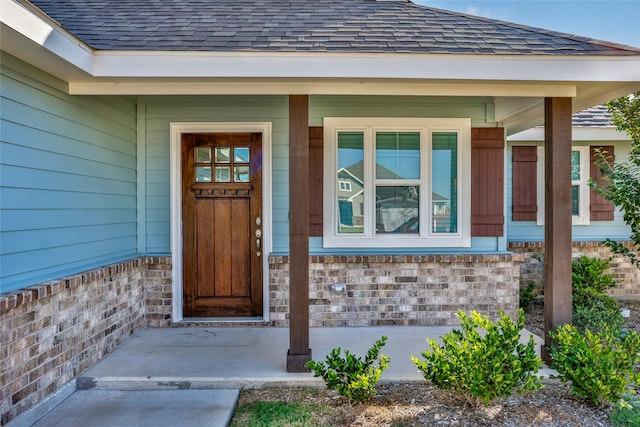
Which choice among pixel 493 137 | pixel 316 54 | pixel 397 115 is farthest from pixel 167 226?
pixel 493 137

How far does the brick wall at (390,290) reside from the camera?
14.1 feet

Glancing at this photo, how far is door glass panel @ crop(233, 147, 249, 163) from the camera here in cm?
436

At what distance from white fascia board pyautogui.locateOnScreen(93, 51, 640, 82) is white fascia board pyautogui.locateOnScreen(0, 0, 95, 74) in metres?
0.12

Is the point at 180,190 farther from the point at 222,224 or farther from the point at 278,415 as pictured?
the point at 278,415

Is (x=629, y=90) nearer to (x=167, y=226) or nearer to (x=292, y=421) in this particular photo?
(x=292, y=421)

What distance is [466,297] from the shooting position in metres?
4.38

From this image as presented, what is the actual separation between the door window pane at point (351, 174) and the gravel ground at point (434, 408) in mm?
1954

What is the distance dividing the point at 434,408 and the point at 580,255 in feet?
14.5

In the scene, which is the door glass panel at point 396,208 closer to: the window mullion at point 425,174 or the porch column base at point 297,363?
the window mullion at point 425,174

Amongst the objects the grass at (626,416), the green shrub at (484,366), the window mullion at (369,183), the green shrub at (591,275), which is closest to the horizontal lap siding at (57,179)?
the window mullion at (369,183)

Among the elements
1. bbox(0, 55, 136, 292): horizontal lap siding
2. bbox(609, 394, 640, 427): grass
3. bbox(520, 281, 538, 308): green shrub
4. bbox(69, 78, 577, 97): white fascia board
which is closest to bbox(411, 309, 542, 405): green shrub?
bbox(609, 394, 640, 427): grass

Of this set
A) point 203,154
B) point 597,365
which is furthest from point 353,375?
point 203,154

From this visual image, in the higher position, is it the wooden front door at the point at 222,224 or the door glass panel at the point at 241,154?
the door glass panel at the point at 241,154

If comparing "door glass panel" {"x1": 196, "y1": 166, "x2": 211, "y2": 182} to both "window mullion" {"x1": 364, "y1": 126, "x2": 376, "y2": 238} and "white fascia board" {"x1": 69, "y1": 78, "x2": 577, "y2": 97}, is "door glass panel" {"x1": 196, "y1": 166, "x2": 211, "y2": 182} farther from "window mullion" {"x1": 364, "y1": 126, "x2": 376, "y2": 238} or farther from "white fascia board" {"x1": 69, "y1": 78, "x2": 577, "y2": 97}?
"window mullion" {"x1": 364, "y1": 126, "x2": 376, "y2": 238}
